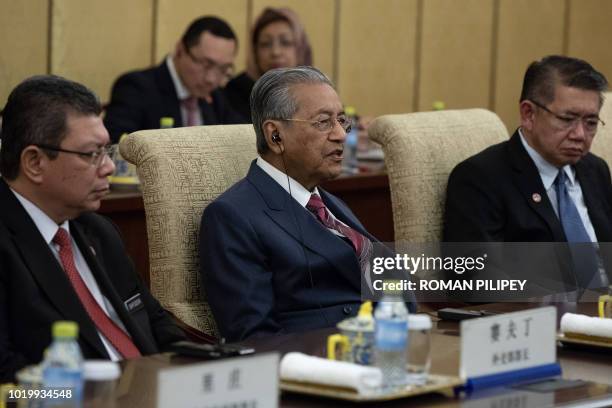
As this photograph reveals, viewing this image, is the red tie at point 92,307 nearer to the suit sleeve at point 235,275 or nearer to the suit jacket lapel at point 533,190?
the suit sleeve at point 235,275

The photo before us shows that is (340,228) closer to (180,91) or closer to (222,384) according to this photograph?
(222,384)

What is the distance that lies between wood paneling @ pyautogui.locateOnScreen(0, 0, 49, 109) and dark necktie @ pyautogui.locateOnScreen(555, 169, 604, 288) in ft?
10.6

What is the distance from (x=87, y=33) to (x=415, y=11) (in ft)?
8.32

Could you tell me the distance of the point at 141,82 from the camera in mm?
5945

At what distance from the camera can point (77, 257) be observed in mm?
2711

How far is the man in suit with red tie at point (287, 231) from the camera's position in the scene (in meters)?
3.06

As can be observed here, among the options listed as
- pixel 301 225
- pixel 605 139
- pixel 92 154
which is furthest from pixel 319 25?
pixel 92 154

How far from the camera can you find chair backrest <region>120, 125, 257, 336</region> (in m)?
3.23

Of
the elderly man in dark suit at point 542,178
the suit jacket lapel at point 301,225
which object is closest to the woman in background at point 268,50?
the elderly man in dark suit at point 542,178

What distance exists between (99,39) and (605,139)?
3.06m

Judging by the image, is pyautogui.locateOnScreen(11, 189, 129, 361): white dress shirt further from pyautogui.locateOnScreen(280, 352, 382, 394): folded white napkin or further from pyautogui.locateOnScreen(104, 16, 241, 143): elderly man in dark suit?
pyautogui.locateOnScreen(104, 16, 241, 143): elderly man in dark suit

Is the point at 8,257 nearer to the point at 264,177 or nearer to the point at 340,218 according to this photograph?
the point at 264,177

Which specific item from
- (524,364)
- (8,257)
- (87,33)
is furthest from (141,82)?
(524,364)

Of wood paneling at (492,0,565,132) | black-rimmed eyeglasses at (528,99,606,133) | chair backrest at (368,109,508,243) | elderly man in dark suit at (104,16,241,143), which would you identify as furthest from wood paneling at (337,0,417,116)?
black-rimmed eyeglasses at (528,99,606,133)
